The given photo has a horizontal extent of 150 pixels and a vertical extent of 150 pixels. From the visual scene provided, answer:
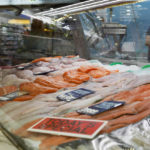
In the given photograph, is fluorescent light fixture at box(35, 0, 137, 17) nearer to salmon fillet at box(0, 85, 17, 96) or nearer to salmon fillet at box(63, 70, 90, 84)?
salmon fillet at box(63, 70, 90, 84)

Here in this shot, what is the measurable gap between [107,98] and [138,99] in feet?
0.69

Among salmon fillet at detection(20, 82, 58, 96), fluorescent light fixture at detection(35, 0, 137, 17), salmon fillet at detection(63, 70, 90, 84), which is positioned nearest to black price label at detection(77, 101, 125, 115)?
salmon fillet at detection(20, 82, 58, 96)

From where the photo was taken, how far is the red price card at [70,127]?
2.85ft

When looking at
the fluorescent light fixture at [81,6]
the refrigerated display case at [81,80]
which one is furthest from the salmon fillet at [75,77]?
the fluorescent light fixture at [81,6]

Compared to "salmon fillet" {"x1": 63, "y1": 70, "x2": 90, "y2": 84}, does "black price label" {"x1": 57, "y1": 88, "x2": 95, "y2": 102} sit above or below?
below

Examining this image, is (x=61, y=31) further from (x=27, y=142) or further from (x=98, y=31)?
(x=27, y=142)

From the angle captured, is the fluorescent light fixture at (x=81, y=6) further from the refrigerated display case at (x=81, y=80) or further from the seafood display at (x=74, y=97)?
the seafood display at (x=74, y=97)

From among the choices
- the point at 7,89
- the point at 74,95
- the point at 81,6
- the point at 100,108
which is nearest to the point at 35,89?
the point at 7,89

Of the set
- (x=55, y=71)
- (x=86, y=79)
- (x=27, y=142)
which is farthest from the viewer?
(x=55, y=71)

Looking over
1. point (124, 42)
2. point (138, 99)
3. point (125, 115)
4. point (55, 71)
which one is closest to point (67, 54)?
point (55, 71)

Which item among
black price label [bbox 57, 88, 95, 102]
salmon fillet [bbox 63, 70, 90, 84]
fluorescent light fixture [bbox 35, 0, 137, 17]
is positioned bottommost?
black price label [bbox 57, 88, 95, 102]

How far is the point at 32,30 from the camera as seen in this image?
6.20 ft

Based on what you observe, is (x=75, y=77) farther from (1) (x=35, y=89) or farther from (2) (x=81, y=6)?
(2) (x=81, y=6)

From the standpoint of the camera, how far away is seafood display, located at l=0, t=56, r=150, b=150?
906mm
